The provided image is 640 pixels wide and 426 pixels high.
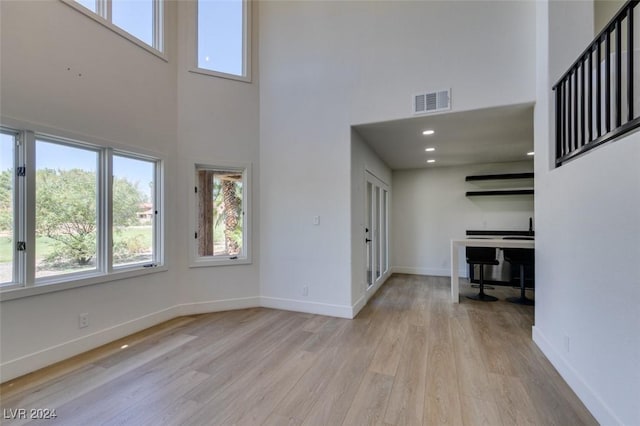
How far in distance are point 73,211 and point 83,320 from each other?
107cm

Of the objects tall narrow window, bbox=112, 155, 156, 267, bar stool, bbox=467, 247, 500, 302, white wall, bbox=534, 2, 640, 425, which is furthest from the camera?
bar stool, bbox=467, 247, 500, 302

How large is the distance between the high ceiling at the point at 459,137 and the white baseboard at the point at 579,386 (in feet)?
7.92

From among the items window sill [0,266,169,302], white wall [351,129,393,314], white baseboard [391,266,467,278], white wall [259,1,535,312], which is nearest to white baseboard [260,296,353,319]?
white wall [259,1,535,312]

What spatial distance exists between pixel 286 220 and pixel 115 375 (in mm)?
2417

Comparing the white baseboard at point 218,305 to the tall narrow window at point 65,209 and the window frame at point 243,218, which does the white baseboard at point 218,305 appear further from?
the tall narrow window at point 65,209

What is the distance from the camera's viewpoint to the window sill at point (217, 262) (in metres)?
3.94

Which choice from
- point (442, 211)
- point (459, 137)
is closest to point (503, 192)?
point (442, 211)

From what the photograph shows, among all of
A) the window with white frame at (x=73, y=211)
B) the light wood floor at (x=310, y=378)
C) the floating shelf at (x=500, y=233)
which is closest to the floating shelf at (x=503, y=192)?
the floating shelf at (x=500, y=233)

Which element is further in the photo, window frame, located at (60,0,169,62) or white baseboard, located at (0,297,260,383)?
window frame, located at (60,0,169,62)

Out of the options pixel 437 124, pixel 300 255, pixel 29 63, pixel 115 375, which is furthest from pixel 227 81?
pixel 115 375

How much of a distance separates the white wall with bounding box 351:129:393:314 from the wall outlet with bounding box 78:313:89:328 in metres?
2.87

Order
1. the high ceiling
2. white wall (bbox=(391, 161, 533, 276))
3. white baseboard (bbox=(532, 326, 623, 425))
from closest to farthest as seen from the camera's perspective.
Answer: white baseboard (bbox=(532, 326, 623, 425)), the high ceiling, white wall (bbox=(391, 161, 533, 276))

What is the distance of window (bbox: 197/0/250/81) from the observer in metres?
4.05

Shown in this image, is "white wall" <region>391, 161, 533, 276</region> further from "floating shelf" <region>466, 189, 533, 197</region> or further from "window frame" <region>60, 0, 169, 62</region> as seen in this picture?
"window frame" <region>60, 0, 169, 62</region>
